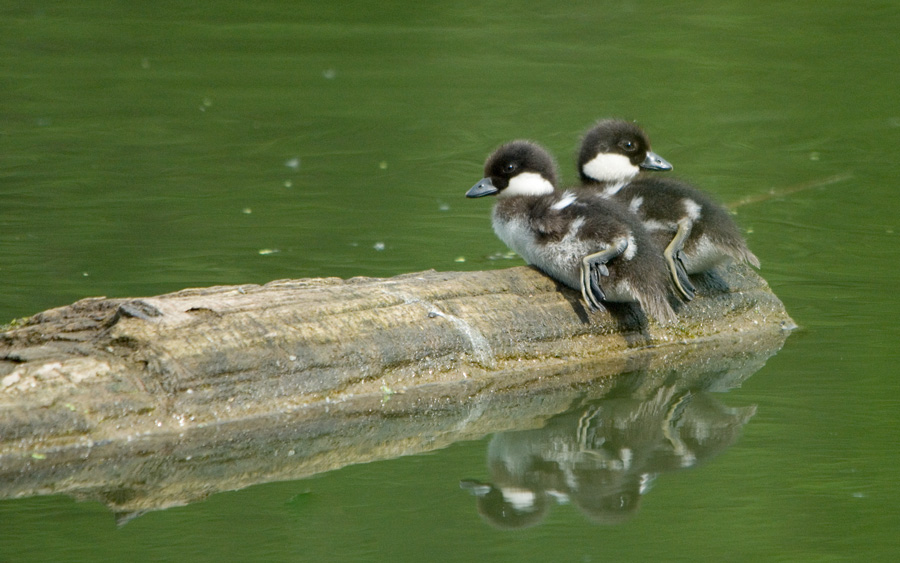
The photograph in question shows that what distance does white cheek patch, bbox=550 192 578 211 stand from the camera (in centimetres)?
550

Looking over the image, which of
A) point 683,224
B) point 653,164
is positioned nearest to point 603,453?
point 683,224

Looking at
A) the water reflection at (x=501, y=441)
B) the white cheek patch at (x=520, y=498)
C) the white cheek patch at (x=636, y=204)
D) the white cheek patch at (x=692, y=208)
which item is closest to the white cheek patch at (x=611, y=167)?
the white cheek patch at (x=636, y=204)

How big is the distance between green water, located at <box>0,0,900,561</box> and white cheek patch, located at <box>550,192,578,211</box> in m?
1.13

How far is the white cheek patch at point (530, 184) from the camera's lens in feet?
19.6

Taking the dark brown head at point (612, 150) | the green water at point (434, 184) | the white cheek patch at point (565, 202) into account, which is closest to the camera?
the green water at point (434, 184)

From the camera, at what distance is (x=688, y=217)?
5.66 meters

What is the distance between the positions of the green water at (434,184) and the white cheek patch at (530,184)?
1053mm

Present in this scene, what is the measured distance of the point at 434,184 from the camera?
8.80m

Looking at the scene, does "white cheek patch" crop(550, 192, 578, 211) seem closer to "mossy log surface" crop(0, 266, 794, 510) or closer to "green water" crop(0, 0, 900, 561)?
"mossy log surface" crop(0, 266, 794, 510)

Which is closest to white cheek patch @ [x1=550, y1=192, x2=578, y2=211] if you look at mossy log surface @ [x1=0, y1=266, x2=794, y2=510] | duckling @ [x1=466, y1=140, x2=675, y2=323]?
duckling @ [x1=466, y1=140, x2=675, y2=323]

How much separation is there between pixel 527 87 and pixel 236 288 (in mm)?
6977

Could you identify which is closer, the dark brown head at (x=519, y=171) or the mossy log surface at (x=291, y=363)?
the mossy log surface at (x=291, y=363)

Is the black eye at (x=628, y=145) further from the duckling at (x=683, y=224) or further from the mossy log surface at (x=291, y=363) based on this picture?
the mossy log surface at (x=291, y=363)

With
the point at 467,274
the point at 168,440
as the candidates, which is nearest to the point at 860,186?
the point at 467,274
